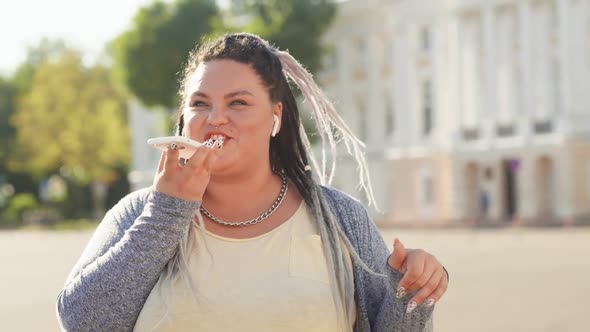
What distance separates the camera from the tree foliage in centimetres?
6912

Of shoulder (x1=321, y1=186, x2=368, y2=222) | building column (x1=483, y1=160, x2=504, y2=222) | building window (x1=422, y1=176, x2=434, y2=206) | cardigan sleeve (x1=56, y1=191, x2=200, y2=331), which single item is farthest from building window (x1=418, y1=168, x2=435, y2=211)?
cardigan sleeve (x1=56, y1=191, x2=200, y2=331)

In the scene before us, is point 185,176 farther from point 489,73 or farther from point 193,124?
point 489,73

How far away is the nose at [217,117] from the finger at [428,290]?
735 mm

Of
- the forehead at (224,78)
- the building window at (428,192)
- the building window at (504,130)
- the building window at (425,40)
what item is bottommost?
the building window at (428,192)

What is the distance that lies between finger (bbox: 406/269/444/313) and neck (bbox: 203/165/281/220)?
0.54 m

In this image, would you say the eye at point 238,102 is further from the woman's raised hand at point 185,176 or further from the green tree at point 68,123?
the green tree at point 68,123

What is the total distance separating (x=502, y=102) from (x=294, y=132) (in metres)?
46.5

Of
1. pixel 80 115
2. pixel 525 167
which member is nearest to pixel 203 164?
pixel 525 167

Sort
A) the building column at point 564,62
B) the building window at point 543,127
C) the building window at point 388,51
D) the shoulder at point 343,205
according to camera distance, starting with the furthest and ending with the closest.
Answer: the building window at point 388,51 → the building window at point 543,127 → the building column at point 564,62 → the shoulder at point 343,205

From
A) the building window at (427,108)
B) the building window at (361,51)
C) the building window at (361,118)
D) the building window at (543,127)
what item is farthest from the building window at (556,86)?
the building window at (361,118)

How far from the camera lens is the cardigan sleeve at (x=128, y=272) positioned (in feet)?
9.82

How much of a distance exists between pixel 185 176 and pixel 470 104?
48.1m

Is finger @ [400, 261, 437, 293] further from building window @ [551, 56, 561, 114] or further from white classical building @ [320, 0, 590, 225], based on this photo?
building window @ [551, 56, 561, 114]

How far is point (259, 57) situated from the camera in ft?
10.9
